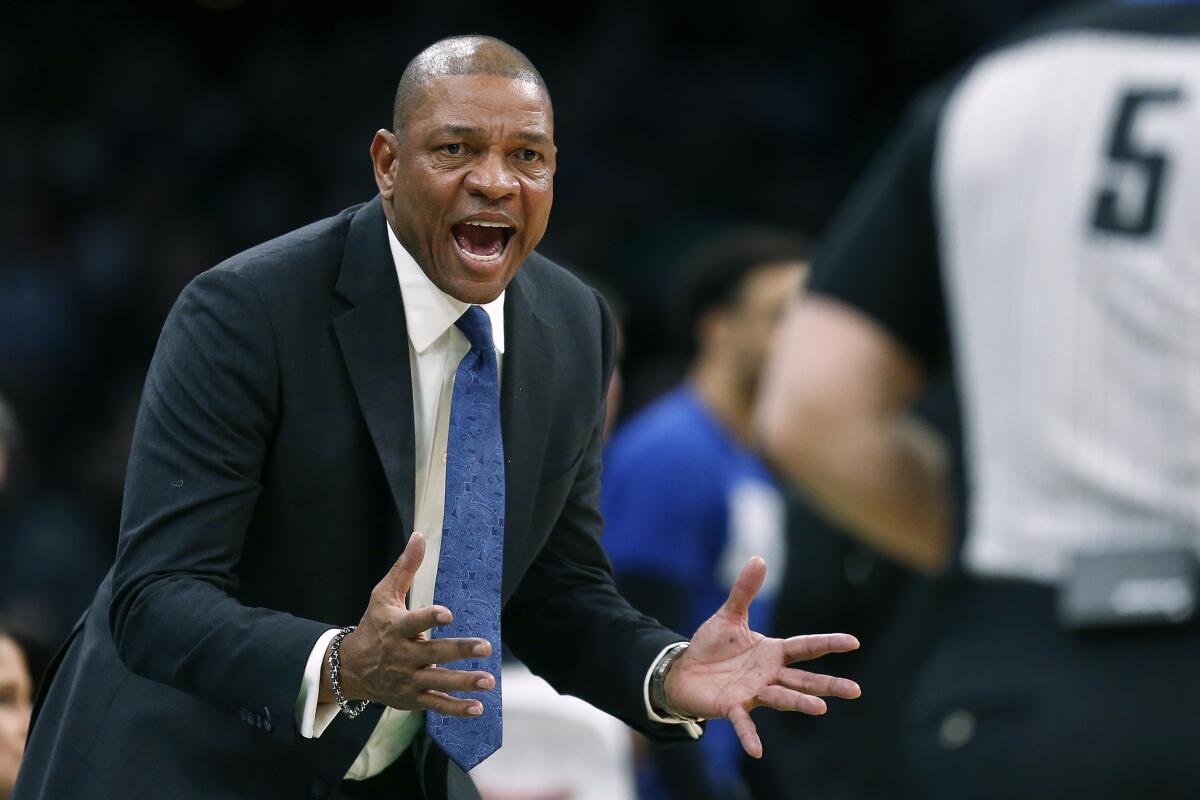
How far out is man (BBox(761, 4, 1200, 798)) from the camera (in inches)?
97.0

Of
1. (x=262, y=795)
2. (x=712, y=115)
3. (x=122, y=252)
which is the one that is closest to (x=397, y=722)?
(x=262, y=795)

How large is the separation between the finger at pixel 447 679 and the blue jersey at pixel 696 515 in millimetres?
3439

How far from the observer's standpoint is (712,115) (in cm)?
991

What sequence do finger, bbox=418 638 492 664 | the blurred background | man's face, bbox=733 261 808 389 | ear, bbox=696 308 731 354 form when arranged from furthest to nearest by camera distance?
the blurred background
ear, bbox=696 308 731 354
man's face, bbox=733 261 808 389
finger, bbox=418 638 492 664

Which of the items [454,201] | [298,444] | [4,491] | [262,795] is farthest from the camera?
[4,491]

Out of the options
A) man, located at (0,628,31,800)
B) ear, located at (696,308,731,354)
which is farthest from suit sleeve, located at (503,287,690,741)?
ear, located at (696,308,731,354)

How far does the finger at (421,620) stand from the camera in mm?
1642

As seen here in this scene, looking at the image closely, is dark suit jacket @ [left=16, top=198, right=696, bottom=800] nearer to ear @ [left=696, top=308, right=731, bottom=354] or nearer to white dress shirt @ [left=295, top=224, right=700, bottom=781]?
white dress shirt @ [left=295, top=224, right=700, bottom=781]

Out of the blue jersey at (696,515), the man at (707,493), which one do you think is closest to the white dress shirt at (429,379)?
the man at (707,493)

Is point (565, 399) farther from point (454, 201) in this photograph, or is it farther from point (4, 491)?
point (4, 491)

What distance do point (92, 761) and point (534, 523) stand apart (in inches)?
20.4

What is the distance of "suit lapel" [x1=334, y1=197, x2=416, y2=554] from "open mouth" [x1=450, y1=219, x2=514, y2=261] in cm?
15

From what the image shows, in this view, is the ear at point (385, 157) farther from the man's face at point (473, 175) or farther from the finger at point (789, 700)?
the finger at point (789, 700)

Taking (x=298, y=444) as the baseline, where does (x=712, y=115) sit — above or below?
below
